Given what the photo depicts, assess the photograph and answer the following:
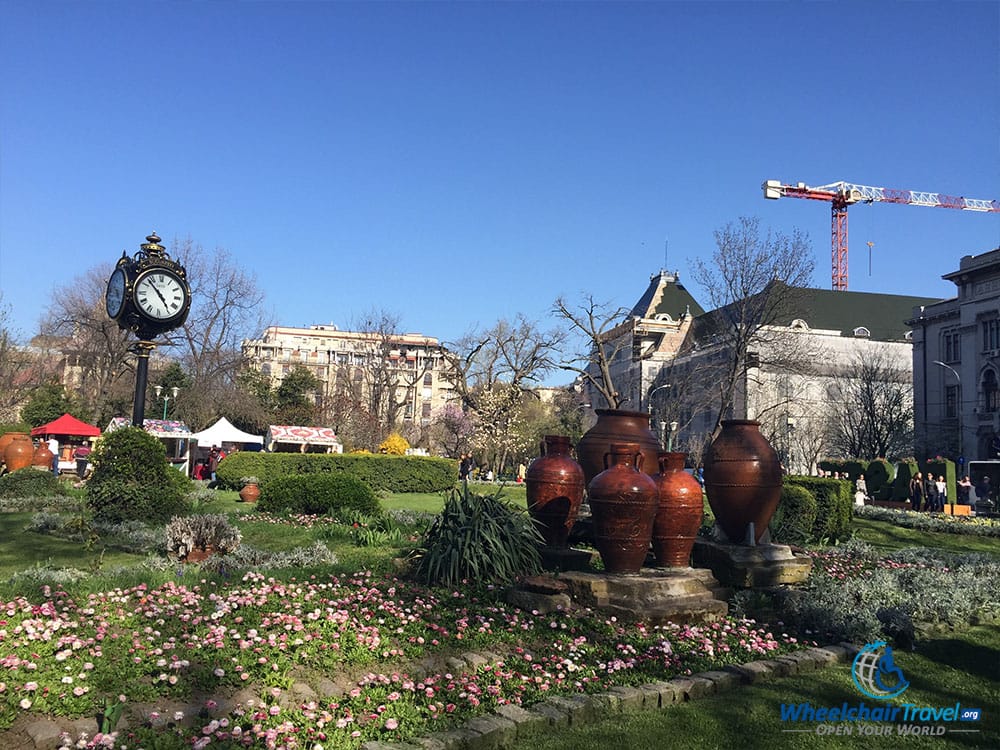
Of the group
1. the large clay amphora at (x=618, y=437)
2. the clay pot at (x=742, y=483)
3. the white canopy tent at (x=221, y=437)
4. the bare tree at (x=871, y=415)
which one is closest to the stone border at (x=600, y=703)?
the clay pot at (x=742, y=483)

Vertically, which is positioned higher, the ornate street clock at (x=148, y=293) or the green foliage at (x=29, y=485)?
the ornate street clock at (x=148, y=293)

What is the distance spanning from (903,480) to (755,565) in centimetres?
2633

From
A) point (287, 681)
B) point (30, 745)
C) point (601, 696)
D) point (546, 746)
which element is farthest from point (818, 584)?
point (30, 745)

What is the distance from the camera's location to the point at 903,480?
102 ft

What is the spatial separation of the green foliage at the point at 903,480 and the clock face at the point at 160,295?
1121 inches

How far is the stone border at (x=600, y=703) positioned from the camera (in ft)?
14.4

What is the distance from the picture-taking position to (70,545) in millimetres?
10609

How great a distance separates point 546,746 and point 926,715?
2.72m

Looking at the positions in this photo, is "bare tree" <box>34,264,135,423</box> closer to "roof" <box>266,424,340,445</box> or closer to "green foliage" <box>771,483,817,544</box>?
"roof" <box>266,424,340,445</box>

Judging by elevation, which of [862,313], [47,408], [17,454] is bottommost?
[17,454]

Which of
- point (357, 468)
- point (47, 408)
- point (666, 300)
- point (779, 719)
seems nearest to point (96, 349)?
point (47, 408)

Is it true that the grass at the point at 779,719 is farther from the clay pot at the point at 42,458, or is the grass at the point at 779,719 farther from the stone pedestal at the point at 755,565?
the clay pot at the point at 42,458

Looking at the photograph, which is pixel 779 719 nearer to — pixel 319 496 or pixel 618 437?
pixel 618 437

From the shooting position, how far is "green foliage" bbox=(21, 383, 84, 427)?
39875 millimetres
